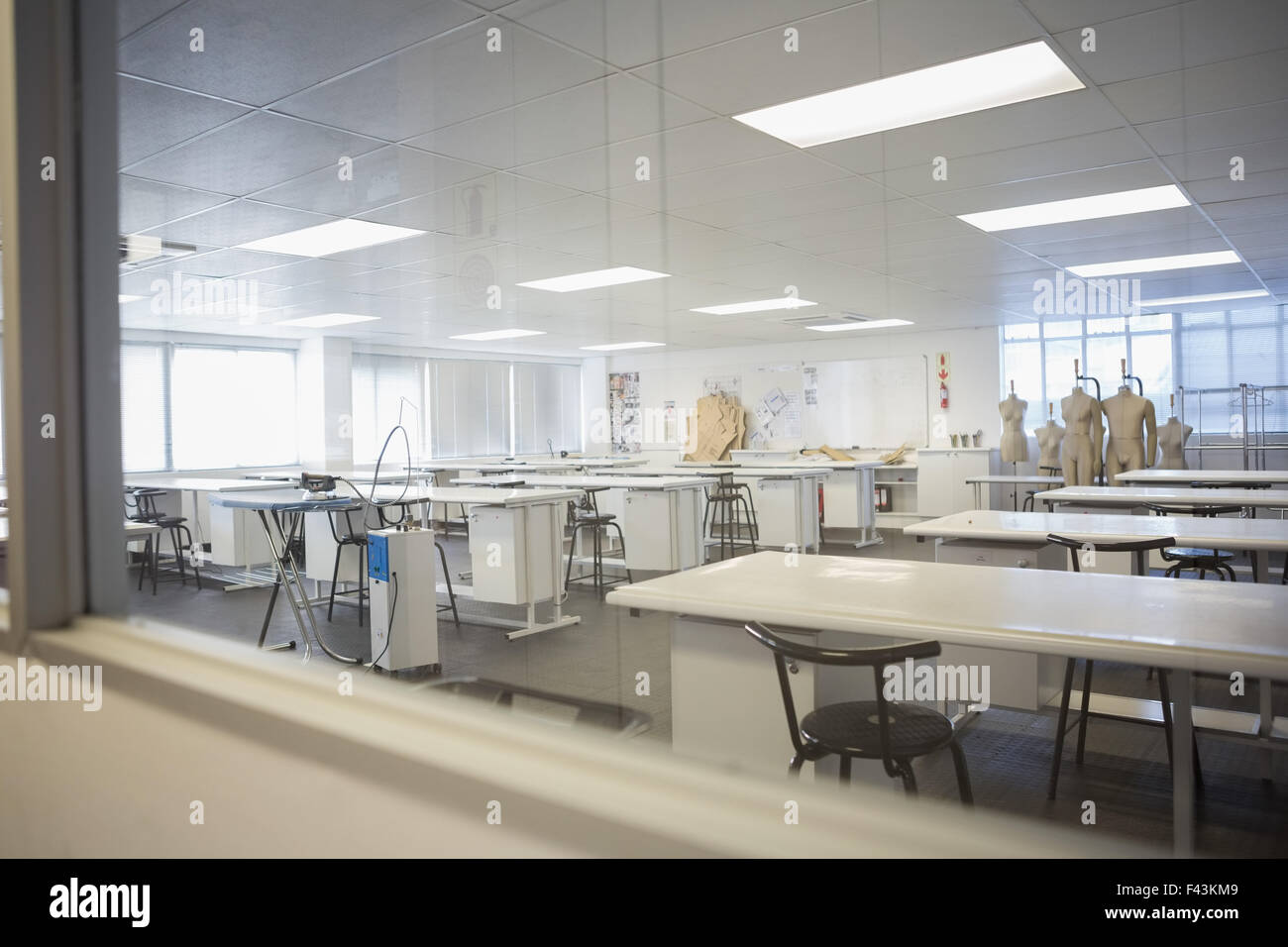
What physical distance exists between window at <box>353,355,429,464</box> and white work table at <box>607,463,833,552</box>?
416 cm

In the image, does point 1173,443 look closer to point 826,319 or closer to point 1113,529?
point 826,319

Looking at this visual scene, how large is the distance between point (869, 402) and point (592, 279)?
5.79 metres

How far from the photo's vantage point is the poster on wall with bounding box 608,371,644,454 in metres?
14.3

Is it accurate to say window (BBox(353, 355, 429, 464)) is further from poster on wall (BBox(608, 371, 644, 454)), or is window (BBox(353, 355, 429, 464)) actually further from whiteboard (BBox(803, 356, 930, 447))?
whiteboard (BBox(803, 356, 930, 447))

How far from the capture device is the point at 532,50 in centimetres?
299

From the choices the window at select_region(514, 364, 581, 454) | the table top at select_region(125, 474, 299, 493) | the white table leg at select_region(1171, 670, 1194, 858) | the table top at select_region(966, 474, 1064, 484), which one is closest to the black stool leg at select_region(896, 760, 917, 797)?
the white table leg at select_region(1171, 670, 1194, 858)

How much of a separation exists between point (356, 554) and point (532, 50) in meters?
4.46

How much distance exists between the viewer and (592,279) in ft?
24.2

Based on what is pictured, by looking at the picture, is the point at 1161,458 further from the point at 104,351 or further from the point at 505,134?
the point at 104,351

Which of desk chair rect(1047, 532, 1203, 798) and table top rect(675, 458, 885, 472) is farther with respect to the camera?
table top rect(675, 458, 885, 472)

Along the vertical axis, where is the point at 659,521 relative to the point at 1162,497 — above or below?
below

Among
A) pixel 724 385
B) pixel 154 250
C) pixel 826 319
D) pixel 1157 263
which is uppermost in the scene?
pixel 826 319

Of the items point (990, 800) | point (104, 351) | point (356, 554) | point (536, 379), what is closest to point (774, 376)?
point (536, 379)

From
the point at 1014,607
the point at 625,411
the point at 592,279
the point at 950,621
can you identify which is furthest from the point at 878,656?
the point at 625,411
